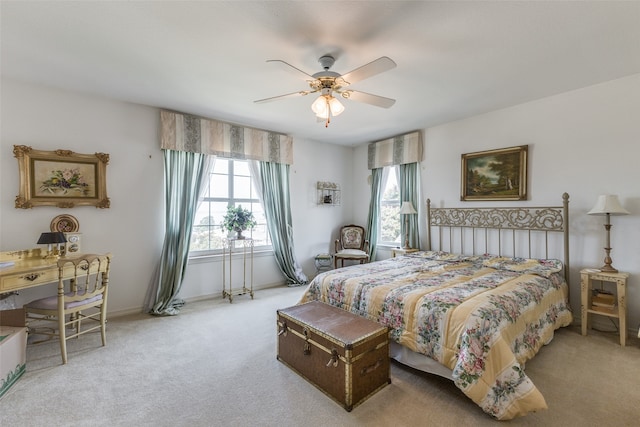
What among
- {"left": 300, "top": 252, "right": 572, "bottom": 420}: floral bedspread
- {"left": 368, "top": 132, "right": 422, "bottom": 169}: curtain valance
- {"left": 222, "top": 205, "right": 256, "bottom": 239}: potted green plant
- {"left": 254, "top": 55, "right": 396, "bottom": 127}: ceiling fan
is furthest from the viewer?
{"left": 368, "top": 132, "right": 422, "bottom": 169}: curtain valance

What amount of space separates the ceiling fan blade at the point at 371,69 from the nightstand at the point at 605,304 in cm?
301

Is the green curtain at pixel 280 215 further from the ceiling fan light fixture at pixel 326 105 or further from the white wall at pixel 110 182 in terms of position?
the ceiling fan light fixture at pixel 326 105

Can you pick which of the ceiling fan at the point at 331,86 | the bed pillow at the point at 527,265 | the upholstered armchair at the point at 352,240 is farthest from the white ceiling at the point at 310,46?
the upholstered armchair at the point at 352,240

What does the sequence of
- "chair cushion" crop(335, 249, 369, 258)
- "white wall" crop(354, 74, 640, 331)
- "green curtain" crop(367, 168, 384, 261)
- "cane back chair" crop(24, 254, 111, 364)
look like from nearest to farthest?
"cane back chair" crop(24, 254, 111, 364)
"white wall" crop(354, 74, 640, 331)
"chair cushion" crop(335, 249, 369, 258)
"green curtain" crop(367, 168, 384, 261)

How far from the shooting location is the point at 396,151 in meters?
5.20

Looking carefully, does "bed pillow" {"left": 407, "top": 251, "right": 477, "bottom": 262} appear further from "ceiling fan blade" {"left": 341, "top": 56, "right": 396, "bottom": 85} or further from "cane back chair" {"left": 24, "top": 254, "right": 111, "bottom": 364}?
"cane back chair" {"left": 24, "top": 254, "right": 111, "bottom": 364}

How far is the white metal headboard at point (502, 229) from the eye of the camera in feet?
11.5

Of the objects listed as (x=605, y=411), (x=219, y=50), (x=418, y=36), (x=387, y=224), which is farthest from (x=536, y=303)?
(x=219, y=50)

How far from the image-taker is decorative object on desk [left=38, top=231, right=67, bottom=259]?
285 centimetres

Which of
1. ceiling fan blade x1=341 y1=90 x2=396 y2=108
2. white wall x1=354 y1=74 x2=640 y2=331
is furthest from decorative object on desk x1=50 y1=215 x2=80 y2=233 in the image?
white wall x1=354 y1=74 x2=640 y2=331

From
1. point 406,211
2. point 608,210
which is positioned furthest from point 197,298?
point 608,210

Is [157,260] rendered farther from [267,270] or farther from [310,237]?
[310,237]

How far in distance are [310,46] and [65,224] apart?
11.0 feet

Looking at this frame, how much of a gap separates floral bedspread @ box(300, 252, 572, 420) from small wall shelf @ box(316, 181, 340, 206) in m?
2.36
